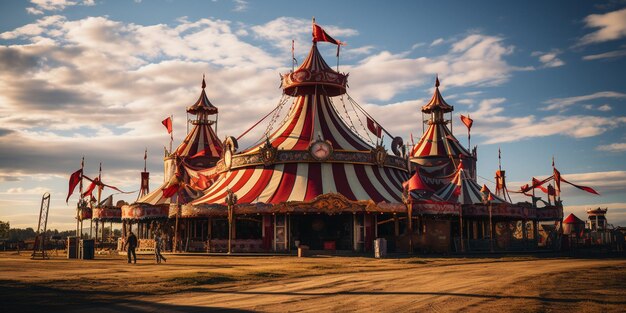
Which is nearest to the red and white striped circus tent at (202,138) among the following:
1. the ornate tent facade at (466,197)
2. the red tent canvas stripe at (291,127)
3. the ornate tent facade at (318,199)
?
the ornate tent facade at (318,199)

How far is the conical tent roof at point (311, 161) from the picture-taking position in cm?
3694

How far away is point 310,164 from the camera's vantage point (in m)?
38.7

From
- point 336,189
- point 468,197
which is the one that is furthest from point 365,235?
point 468,197

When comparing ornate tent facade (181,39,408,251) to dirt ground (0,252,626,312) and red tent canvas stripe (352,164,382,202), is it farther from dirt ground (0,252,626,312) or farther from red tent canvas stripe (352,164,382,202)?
dirt ground (0,252,626,312)

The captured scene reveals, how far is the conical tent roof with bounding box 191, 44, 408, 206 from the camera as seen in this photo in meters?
36.9

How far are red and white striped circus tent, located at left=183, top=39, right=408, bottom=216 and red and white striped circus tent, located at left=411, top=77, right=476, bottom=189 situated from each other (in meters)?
14.4

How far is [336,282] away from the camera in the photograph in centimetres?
1584

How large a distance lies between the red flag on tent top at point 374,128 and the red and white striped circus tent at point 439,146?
1207 cm

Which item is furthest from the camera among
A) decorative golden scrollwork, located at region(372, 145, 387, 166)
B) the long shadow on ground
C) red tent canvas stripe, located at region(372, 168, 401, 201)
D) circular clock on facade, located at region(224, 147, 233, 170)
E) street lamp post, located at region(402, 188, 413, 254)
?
circular clock on facade, located at region(224, 147, 233, 170)

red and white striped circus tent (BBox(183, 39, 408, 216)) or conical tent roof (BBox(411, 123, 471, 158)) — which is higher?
conical tent roof (BBox(411, 123, 471, 158))

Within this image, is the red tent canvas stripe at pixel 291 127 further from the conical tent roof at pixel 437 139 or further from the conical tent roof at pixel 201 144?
the conical tent roof at pixel 437 139

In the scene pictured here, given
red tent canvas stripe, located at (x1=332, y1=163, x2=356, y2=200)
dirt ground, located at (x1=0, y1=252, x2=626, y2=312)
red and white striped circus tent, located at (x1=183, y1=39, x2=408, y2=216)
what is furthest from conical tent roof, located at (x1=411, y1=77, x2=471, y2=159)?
dirt ground, located at (x1=0, y1=252, x2=626, y2=312)

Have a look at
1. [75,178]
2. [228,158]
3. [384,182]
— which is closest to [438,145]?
[384,182]

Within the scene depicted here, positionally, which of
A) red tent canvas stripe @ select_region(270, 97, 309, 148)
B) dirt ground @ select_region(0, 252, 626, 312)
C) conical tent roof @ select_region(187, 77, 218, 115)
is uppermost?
conical tent roof @ select_region(187, 77, 218, 115)
